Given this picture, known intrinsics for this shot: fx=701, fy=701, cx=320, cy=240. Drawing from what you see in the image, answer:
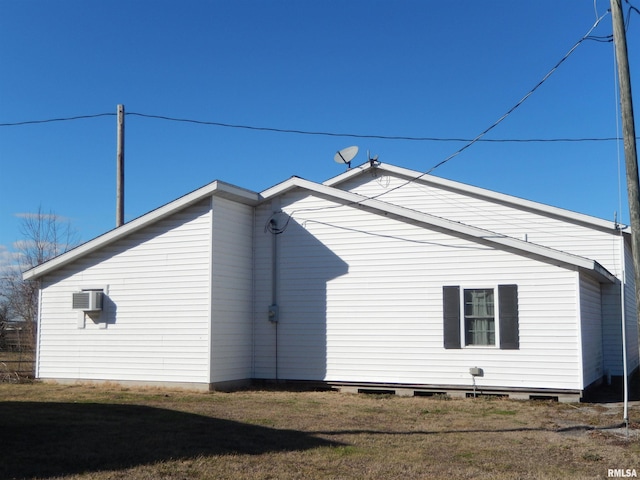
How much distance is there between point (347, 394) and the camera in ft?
50.6

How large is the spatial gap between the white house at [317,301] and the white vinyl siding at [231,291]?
4cm

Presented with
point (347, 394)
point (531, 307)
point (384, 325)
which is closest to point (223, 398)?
point (347, 394)

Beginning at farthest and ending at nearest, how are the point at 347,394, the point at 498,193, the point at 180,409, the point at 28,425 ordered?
the point at 498,193, the point at 347,394, the point at 180,409, the point at 28,425

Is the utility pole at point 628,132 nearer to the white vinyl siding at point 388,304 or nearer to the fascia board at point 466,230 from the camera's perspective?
the fascia board at point 466,230

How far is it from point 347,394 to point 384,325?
172cm

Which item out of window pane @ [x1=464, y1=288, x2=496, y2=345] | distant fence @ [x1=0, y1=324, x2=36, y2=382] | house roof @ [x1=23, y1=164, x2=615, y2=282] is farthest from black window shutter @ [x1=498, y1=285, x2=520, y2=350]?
distant fence @ [x1=0, y1=324, x2=36, y2=382]

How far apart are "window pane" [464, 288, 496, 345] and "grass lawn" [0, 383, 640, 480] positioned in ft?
4.20

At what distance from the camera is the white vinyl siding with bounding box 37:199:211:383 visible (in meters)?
15.5

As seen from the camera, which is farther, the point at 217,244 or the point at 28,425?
the point at 217,244

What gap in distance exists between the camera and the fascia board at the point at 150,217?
15500 millimetres

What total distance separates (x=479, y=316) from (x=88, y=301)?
8.92m

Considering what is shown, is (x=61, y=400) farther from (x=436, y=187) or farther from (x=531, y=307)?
(x=436, y=187)

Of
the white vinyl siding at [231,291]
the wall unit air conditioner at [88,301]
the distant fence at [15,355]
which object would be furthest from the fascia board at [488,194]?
the distant fence at [15,355]

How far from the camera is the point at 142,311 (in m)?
16.1
